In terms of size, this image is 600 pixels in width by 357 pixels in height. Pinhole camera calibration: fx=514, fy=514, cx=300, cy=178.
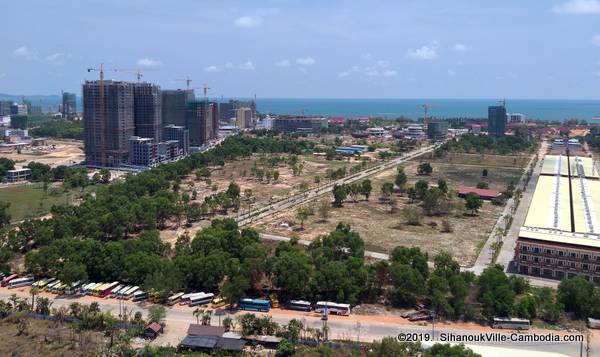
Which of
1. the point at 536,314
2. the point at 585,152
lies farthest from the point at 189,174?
the point at 585,152

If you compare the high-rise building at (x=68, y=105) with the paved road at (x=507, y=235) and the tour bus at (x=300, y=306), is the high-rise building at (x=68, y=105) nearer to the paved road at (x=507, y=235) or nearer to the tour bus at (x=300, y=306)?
the paved road at (x=507, y=235)

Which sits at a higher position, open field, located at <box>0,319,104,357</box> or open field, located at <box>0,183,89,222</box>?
open field, located at <box>0,183,89,222</box>

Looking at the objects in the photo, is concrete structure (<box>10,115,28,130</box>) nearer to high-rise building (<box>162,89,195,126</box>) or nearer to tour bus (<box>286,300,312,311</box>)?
high-rise building (<box>162,89,195,126</box>)

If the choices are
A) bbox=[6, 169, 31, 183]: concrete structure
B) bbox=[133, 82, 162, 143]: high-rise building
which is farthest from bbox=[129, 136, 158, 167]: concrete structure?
bbox=[6, 169, 31, 183]: concrete structure

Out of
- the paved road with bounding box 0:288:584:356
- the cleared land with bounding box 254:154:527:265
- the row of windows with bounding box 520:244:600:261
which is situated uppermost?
the row of windows with bounding box 520:244:600:261

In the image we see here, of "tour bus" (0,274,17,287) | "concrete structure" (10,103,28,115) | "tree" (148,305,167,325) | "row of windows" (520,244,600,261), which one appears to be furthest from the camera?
"concrete structure" (10,103,28,115)

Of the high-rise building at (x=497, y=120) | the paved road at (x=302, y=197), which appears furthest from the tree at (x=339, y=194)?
the high-rise building at (x=497, y=120)

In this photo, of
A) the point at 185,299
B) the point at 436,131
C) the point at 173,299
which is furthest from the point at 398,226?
the point at 436,131

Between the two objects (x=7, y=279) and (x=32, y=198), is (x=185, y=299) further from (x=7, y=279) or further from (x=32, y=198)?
(x=32, y=198)
